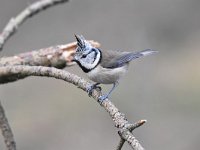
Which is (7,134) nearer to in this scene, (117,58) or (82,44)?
(82,44)

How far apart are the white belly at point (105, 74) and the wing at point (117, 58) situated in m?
0.04

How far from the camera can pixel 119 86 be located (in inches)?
350

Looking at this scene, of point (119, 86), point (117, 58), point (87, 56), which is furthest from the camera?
point (119, 86)

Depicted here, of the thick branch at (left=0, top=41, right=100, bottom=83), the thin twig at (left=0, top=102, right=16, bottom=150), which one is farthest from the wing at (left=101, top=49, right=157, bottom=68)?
the thin twig at (left=0, top=102, right=16, bottom=150)

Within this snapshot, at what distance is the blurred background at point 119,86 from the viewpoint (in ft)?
26.0

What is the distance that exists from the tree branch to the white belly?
0.36 metres

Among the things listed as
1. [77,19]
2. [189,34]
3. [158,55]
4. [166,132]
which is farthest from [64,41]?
[166,132]

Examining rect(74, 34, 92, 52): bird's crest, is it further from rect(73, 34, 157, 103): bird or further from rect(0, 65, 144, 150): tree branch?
rect(0, 65, 144, 150): tree branch

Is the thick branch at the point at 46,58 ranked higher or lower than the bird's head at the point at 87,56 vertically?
higher

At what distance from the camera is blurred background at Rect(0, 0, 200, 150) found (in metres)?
7.93

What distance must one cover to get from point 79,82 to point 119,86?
591 cm

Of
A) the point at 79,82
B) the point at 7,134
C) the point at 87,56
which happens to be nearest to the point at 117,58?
the point at 87,56

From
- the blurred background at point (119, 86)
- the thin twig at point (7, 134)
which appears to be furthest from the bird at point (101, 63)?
the blurred background at point (119, 86)

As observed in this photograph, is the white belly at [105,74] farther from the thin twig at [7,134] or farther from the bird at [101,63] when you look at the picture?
the thin twig at [7,134]
